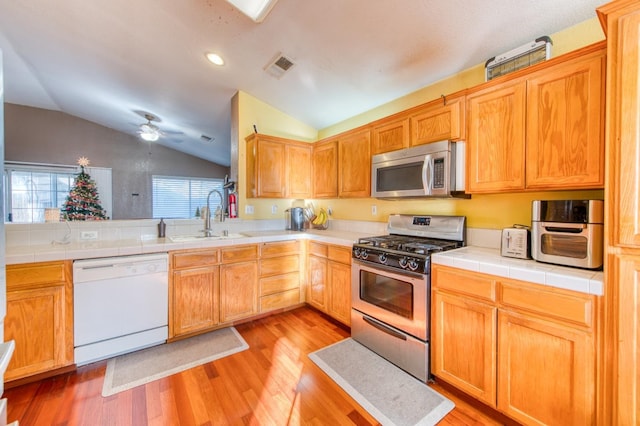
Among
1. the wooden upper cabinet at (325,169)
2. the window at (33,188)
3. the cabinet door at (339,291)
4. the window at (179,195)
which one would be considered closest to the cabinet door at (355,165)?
the wooden upper cabinet at (325,169)

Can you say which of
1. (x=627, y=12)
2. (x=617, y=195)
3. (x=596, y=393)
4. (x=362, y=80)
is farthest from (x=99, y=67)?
(x=596, y=393)

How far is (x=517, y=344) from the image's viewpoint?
4.91 ft

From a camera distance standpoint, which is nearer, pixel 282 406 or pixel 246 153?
pixel 282 406

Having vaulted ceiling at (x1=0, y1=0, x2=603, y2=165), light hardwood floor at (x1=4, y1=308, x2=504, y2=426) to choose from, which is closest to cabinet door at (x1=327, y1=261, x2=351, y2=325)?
light hardwood floor at (x1=4, y1=308, x2=504, y2=426)

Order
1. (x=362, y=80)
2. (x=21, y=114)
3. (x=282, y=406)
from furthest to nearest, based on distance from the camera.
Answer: (x=21, y=114) < (x=362, y=80) < (x=282, y=406)

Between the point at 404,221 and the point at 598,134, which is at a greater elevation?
the point at 598,134

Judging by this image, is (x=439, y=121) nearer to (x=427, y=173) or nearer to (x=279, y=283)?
(x=427, y=173)

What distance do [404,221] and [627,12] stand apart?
1.87 m

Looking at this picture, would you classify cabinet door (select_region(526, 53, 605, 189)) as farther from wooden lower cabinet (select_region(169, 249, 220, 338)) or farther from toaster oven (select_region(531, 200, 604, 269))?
wooden lower cabinet (select_region(169, 249, 220, 338))

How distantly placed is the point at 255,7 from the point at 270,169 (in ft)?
5.42

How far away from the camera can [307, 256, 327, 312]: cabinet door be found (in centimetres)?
292

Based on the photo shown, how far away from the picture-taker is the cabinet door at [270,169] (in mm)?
3203

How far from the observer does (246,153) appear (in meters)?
3.43

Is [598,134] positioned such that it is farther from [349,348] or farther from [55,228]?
[55,228]
